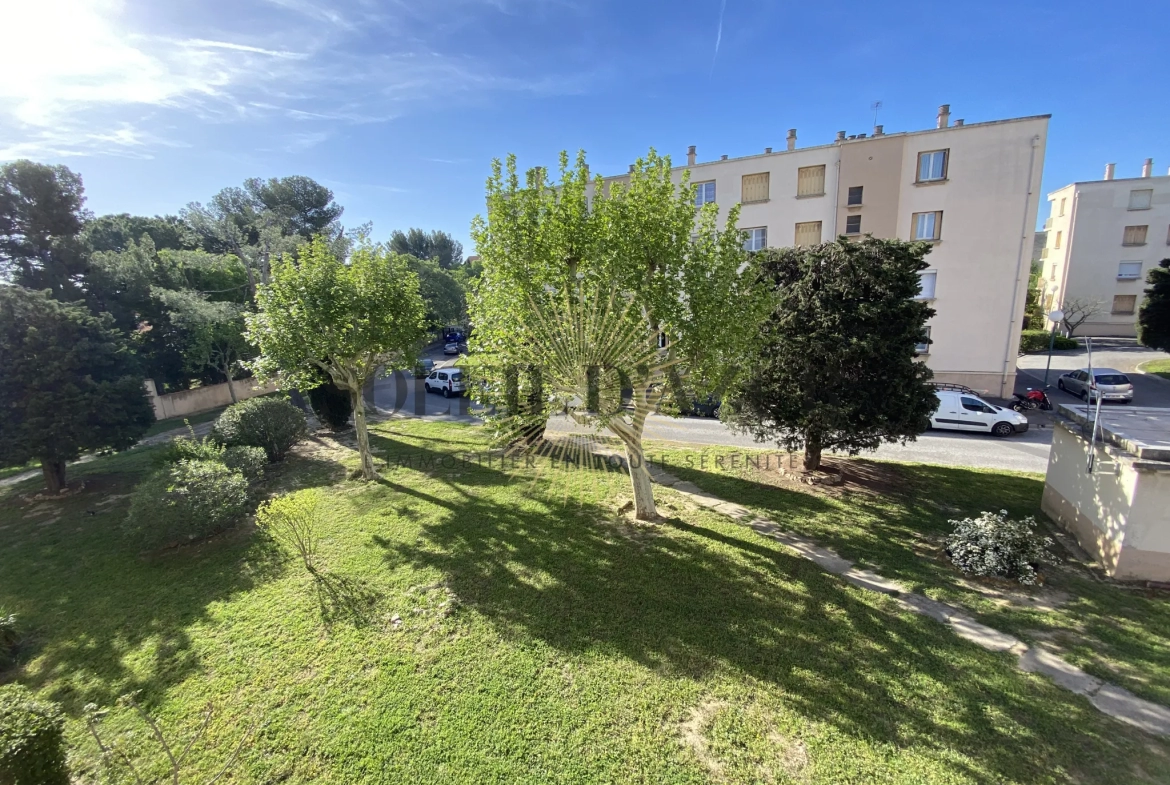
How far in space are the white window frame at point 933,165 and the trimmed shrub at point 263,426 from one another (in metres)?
25.7

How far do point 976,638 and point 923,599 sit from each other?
0.81 m

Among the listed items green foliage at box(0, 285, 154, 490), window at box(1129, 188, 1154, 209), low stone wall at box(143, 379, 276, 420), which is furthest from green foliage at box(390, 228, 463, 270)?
window at box(1129, 188, 1154, 209)

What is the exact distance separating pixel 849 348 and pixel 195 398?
2733 centimetres

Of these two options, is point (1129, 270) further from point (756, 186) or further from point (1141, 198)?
point (756, 186)

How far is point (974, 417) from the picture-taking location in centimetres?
1505

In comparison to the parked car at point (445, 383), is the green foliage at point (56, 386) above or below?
above

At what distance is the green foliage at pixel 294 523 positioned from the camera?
717 cm

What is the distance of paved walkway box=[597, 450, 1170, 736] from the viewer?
14.5ft

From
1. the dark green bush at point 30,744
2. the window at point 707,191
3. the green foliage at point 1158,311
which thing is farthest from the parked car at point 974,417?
the dark green bush at point 30,744

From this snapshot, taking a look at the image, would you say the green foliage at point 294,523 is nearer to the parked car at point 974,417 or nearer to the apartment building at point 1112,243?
the parked car at point 974,417

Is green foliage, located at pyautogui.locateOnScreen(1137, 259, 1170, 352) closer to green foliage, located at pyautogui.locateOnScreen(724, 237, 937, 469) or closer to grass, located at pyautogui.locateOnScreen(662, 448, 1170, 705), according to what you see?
grass, located at pyautogui.locateOnScreen(662, 448, 1170, 705)

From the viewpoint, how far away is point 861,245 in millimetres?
9453

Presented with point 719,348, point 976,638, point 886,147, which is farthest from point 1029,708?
point 886,147

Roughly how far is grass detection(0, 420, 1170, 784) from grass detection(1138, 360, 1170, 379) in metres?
24.7
